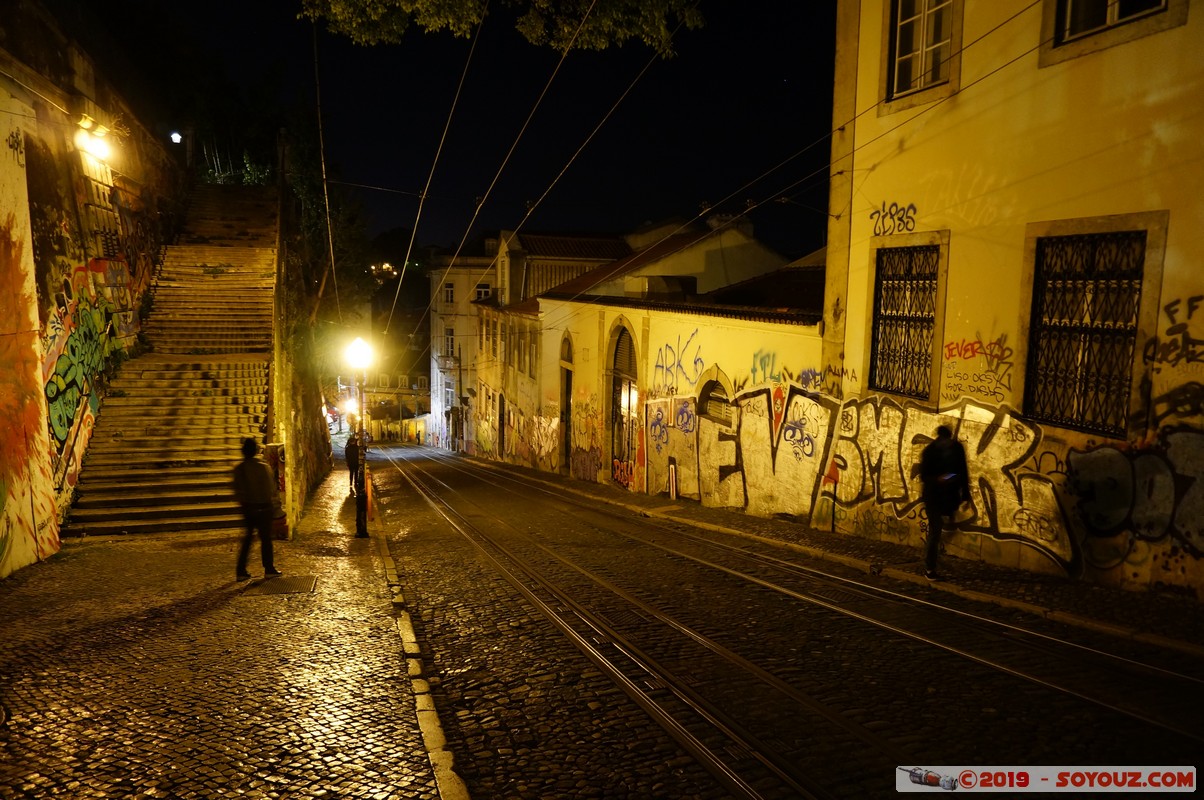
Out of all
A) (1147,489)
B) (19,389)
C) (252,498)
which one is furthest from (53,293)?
(1147,489)

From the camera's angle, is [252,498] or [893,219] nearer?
[252,498]

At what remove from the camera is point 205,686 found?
5.73 m

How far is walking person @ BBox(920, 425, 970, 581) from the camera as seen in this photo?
8.38m

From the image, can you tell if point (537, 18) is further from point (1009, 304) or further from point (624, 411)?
point (624, 411)

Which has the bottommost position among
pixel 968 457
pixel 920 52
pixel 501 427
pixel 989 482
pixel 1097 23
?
Result: pixel 501 427

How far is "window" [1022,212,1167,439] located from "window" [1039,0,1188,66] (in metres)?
1.78

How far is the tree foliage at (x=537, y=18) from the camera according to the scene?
1105 cm

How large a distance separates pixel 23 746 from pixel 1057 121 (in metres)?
10.7

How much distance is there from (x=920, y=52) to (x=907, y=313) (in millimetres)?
3532

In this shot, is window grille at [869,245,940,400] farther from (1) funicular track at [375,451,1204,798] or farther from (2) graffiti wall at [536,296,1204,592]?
(1) funicular track at [375,451,1204,798]

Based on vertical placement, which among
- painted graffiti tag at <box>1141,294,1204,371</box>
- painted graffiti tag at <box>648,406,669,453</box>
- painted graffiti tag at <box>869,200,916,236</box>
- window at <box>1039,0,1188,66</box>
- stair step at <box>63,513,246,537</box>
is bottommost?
stair step at <box>63,513,246,537</box>

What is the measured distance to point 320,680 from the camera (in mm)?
6059

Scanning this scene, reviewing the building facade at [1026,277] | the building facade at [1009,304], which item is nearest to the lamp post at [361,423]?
the building facade at [1009,304]

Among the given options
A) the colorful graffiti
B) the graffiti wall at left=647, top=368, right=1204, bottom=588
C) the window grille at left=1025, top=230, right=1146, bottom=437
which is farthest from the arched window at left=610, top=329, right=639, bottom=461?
the colorful graffiti
